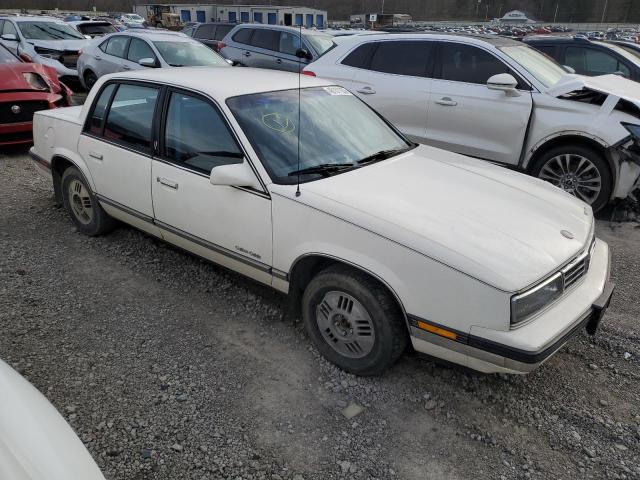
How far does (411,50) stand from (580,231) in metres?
4.05

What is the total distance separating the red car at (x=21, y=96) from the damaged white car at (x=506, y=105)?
3988mm

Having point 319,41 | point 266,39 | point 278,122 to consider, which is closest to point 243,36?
point 266,39

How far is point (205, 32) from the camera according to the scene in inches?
618

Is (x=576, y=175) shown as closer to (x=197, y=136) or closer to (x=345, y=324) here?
(x=345, y=324)

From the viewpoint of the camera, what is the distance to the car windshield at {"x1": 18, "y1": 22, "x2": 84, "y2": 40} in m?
11.8

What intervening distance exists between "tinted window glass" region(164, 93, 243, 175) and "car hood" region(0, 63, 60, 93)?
4515mm

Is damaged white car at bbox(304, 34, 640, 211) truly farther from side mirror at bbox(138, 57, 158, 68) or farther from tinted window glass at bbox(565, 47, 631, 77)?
side mirror at bbox(138, 57, 158, 68)

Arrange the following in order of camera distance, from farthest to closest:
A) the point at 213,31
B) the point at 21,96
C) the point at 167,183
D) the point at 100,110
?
the point at 213,31, the point at 21,96, the point at 100,110, the point at 167,183

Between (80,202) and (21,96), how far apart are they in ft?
10.6

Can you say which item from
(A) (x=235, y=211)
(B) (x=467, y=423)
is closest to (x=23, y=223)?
(A) (x=235, y=211)

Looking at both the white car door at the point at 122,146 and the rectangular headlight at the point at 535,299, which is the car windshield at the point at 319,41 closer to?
the white car door at the point at 122,146

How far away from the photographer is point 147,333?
3.34 m

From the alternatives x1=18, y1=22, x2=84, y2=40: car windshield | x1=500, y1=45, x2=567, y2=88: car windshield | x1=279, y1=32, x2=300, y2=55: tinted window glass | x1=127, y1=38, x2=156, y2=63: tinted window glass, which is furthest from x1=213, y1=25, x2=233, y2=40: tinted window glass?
x1=500, y1=45, x2=567, y2=88: car windshield

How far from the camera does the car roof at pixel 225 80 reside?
3436mm
